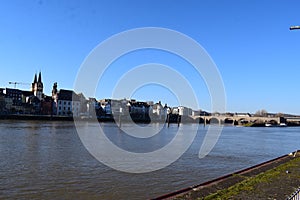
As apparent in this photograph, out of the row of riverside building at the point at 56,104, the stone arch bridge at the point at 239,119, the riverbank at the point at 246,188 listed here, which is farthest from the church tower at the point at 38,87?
the riverbank at the point at 246,188

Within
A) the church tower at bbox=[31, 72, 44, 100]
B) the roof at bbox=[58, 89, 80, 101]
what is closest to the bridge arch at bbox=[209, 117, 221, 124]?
the roof at bbox=[58, 89, 80, 101]

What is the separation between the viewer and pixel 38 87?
127m

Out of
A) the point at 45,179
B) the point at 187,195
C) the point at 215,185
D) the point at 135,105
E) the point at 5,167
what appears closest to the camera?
the point at 187,195

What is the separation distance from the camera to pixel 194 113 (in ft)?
632

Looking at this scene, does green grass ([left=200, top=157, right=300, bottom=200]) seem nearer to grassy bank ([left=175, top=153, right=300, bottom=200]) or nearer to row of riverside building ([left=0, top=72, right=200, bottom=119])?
grassy bank ([left=175, top=153, right=300, bottom=200])

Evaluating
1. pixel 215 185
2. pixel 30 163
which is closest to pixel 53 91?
pixel 30 163

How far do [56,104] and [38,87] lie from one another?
42.9 feet

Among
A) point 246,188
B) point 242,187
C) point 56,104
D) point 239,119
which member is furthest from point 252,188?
point 239,119

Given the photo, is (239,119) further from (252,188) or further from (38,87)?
(252,188)

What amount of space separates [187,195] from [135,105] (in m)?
148

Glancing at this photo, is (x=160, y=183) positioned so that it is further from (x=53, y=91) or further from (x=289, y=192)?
(x=53, y=91)

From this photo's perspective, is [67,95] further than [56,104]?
Yes

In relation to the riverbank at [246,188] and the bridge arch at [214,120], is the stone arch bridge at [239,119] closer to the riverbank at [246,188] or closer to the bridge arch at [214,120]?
the bridge arch at [214,120]

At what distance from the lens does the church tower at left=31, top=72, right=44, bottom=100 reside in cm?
12650
